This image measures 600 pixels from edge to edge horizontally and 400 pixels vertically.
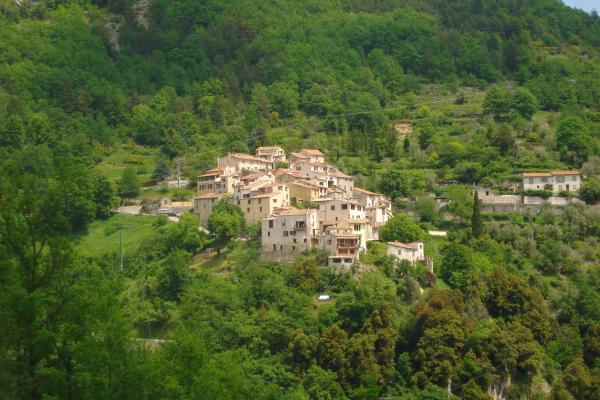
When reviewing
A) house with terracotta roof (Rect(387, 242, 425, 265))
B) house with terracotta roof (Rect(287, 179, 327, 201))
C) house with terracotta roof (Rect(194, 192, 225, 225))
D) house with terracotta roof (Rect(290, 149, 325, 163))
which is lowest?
house with terracotta roof (Rect(387, 242, 425, 265))

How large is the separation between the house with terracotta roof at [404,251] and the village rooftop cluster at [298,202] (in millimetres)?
63

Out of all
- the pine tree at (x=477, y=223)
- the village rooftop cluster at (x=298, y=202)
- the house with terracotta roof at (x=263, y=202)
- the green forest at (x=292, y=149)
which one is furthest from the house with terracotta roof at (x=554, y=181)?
the house with terracotta roof at (x=263, y=202)

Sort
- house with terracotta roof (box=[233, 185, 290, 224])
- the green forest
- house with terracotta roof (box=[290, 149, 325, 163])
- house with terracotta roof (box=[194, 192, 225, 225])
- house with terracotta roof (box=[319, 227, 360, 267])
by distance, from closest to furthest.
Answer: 1. the green forest
2. house with terracotta roof (box=[319, 227, 360, 267])
3. house with terracotta roof (box=[233, 185, 290, 224])
4. house with terracotta roof (box=[194, 192, 225, 225])
5. house with terracotta roof (box=[290, 149, 325, 163])

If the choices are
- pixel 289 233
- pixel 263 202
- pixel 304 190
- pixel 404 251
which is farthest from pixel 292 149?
pixel 404 251

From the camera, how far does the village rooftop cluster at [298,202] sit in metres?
56.9

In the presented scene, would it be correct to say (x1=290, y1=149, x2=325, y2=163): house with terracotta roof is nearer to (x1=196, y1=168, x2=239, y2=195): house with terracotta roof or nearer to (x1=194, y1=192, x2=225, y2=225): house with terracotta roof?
(x1=196, y1=168, x2=239, y2=195): house with terracotta roof

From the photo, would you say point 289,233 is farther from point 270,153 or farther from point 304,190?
point 270,153

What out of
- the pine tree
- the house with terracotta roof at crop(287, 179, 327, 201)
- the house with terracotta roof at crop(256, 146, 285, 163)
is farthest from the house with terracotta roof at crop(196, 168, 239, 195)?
the pine tree

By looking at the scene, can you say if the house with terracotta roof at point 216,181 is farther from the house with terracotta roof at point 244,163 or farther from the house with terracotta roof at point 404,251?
the house with terracotta roof at point 404,251

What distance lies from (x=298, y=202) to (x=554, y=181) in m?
21.2

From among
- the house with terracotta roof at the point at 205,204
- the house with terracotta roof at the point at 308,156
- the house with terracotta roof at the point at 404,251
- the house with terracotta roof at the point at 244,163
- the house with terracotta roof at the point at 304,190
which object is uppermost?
the house with terracotta roof at the point at 308,156

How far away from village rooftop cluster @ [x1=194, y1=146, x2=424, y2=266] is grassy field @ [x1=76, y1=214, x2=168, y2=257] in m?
4.64

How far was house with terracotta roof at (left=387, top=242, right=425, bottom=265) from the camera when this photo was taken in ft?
186

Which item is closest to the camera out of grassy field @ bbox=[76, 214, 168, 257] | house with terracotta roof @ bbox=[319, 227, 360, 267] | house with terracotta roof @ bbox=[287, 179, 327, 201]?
house with terracotta roof @ bbox=[319, 227, 360, 267]
